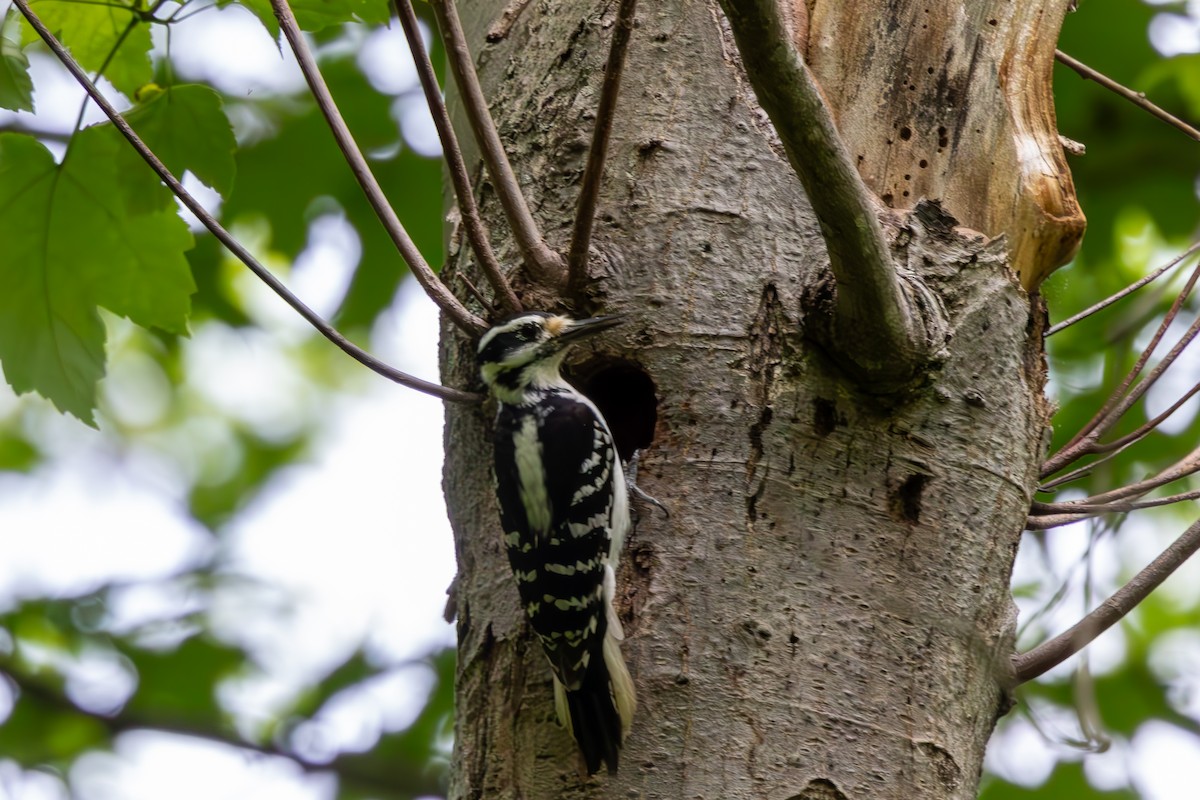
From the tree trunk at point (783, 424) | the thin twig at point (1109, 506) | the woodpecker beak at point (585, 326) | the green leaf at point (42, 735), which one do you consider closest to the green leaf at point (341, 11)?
the tree trunk at point (783, 424)

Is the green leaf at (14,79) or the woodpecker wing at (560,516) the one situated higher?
the green leaf at (14,79)

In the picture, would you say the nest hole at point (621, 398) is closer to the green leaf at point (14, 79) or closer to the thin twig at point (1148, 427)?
the thin twig at point (1148, 427)

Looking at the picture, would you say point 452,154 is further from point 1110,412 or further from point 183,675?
point 183,675

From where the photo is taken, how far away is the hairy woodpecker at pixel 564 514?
2.68 meters

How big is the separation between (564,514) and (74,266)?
1.43m

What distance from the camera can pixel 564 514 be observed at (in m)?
3.52

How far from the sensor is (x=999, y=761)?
17.6 feet

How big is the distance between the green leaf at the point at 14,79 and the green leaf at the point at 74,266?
273 mm

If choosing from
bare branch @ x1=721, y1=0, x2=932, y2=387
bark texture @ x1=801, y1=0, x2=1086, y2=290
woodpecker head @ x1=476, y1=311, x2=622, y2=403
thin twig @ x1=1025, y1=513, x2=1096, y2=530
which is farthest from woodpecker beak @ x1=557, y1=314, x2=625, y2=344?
thin twig @ x1=1025, y1=513, x2=1096, y2=530

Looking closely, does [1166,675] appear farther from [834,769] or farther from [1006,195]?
[834,769]

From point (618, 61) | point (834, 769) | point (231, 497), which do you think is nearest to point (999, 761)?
point (834, 769)

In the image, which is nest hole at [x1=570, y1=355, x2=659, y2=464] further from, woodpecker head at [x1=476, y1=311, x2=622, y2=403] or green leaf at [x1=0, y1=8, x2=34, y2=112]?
green leaf at [x1=0, y1=8, x2=34, y2=112]

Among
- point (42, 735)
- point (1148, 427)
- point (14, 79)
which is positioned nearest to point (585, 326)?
point (14, 79)

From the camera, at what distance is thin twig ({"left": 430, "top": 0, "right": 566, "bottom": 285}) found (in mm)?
2365
